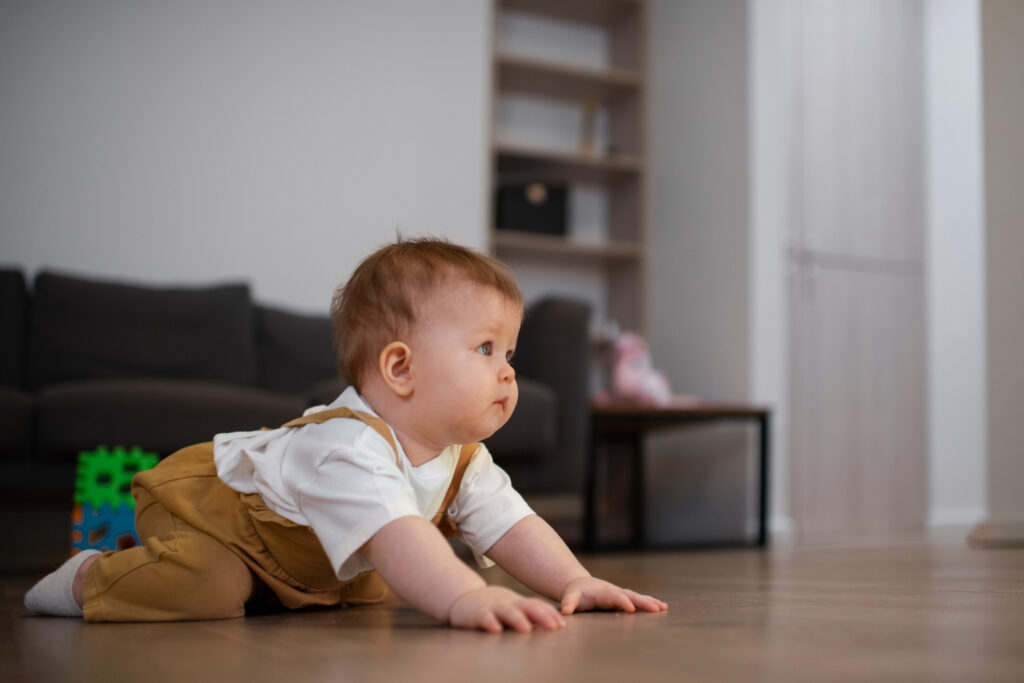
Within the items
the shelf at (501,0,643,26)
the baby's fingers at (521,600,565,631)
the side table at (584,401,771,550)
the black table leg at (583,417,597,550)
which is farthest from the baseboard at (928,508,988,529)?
the baby's fingers at (521,600,565,631)

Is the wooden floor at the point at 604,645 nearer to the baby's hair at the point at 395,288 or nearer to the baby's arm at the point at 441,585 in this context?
the baby's arm at the point at 441,585

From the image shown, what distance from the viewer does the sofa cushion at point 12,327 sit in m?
2.60

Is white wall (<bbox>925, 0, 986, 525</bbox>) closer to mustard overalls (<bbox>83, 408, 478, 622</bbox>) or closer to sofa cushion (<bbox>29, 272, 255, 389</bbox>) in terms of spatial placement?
sofa cushion (<bbox>29, 272, 255, 389</bbox>)

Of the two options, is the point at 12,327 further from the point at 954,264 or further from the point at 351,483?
the point at 954,264

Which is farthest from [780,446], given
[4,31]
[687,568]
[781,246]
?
[4,31]

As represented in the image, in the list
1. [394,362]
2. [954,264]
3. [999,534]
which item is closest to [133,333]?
[394,362]

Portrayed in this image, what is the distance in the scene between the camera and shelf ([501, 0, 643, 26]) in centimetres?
389

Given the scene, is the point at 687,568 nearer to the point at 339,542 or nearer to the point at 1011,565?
the point at 1011,565

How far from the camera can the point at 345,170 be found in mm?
3473

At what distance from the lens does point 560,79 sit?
151 inches

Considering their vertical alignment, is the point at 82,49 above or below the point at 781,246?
above

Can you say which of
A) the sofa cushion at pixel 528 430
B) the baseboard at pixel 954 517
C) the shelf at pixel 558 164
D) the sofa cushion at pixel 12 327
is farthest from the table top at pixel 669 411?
the sofa cushion at pixel 12 327

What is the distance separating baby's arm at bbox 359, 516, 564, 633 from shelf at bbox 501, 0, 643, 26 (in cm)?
338

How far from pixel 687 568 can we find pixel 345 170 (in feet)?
6.80
